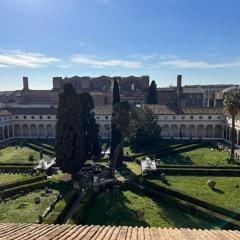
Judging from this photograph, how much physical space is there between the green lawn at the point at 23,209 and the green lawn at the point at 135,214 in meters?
4.29

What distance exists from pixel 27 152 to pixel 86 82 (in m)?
48.7

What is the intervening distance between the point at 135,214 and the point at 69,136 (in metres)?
13.0

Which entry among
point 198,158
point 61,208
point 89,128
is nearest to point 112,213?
point 61,208

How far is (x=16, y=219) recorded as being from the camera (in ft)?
82.8

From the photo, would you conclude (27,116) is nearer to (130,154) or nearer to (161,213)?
(130,154)

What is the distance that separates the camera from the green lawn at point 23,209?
25.3 meters

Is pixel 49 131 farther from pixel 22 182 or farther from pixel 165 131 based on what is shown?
pixel 22 182

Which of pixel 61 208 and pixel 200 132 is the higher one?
pixel 200 132

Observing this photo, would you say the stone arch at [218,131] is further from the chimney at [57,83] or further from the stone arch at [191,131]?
the chimney at [57,83]

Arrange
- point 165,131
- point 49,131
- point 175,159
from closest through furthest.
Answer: point 175,159 → point 165,131 → point 49,131

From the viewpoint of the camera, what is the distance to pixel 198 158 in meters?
48.3

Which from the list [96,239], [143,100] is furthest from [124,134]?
[143,100]

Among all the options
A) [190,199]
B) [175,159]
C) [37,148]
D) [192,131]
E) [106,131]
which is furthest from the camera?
[106,131]

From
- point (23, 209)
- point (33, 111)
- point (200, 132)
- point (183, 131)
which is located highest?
point (33, 111)
